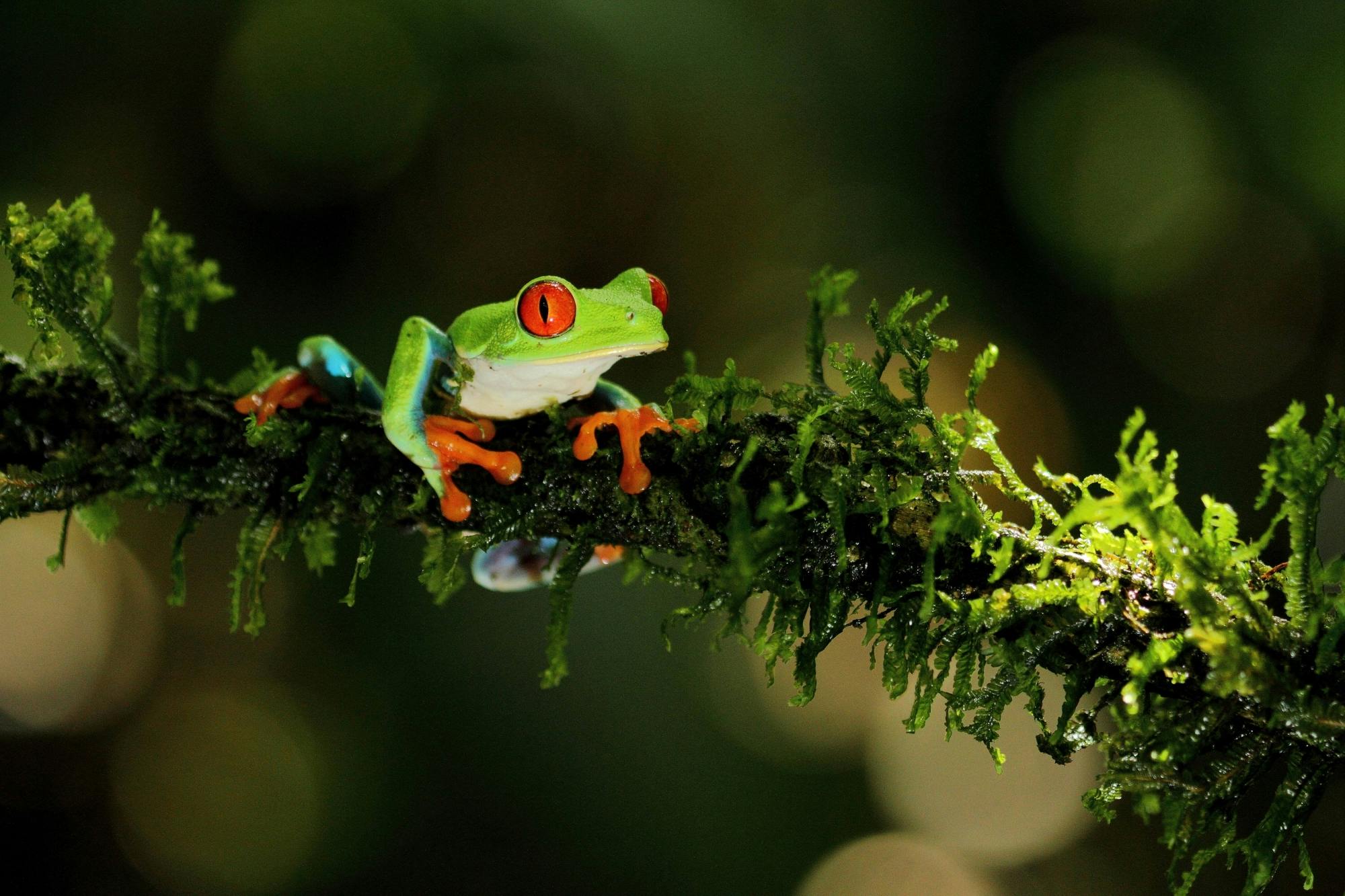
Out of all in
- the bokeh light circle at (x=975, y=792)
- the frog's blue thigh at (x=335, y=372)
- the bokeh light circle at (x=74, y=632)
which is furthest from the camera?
the bokeh light circle at (x=975, y=792)

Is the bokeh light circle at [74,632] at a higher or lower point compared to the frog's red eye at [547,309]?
lower

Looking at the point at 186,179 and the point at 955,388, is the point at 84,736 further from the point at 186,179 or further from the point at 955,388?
the point at 955,388

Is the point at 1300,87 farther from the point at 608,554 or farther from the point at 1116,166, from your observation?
the point at 608,554

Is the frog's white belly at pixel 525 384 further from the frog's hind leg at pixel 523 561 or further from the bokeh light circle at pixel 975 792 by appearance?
the bokeh light circle at pixel 975 792

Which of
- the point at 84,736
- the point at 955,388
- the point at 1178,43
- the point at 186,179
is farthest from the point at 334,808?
the point at 1178,43

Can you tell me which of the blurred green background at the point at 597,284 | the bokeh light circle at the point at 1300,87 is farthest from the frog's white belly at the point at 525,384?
the bokeh light circle at the point at 1300,87

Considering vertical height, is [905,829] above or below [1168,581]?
below

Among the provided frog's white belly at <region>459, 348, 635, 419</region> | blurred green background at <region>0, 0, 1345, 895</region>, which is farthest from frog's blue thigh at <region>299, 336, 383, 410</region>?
blurred green background at <region>0, 0, 1345, 895</region>

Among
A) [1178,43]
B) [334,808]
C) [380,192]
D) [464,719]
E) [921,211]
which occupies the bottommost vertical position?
[334,808]
